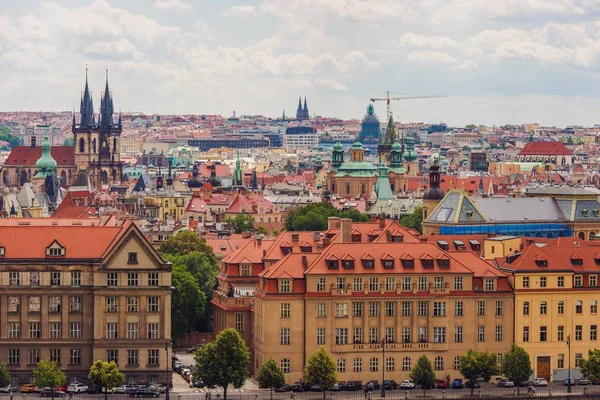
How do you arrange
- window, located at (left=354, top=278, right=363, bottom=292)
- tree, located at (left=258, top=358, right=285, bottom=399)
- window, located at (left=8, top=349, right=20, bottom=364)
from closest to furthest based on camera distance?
tree, located at (left=258, top=358, right=285, bottom=399), window, located at (left=8, top=349, right=20, bottom=364), window, located at (left=354, top=278, right=363, bottom=292)

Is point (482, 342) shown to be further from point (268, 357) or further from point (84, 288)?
point (84, 288)

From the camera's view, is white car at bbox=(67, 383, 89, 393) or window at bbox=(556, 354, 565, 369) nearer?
white car at bbox=(67, 383, 89, 393)

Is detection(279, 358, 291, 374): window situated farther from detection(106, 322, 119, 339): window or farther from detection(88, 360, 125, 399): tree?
detection(88, 360, 125, 399): tree

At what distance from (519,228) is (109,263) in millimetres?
49384

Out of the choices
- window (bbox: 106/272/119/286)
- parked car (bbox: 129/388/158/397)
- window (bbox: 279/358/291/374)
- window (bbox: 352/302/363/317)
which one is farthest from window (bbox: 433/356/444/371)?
window (bbox: 106/272/119/286)

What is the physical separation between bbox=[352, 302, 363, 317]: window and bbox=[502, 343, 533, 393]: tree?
289 inches

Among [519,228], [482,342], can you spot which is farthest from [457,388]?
[519,228]

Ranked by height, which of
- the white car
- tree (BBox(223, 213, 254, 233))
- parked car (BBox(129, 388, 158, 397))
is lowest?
parked car (BBox(129, 388, 158, 397))

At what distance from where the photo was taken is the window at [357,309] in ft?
298

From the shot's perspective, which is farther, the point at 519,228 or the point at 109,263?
the point at 519,228

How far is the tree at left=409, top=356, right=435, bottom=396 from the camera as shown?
291ft

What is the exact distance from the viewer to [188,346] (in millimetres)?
104625

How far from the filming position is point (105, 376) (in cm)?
8519

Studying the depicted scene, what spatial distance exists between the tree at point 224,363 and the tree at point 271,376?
33.5 inches
